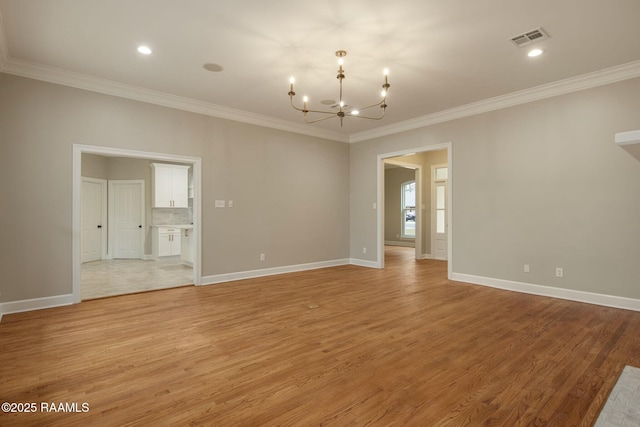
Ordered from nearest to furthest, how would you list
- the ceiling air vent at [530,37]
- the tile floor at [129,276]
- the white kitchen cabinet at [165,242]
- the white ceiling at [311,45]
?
the white ceiling at [311,45] < the ceiling air vent at [530,37] < the tile floor at [129,276] < the white kitchen cabinet at [165,242]

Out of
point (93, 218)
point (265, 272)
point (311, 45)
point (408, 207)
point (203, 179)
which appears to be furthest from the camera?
point (408, 207)

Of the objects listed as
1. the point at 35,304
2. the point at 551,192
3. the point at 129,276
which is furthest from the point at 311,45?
the point at 129,276

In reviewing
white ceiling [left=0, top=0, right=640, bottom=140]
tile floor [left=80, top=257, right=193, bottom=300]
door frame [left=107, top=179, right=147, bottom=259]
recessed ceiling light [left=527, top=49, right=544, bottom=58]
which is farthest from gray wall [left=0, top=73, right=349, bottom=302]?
door frame [left=107, top=179, right=147, bottom=259]

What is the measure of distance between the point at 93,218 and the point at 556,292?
10.2 meters

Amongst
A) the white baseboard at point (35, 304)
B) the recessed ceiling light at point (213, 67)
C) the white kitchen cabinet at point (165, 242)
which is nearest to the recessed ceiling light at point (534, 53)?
the recessed ceiling light at point (213, 67)

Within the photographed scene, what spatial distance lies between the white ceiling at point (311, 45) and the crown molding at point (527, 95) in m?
0.05

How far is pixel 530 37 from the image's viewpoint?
3332 millimetres

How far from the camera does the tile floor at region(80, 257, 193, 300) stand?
5220 millimetres

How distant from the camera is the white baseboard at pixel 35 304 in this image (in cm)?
384

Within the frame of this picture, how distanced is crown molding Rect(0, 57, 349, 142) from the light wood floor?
117 inches

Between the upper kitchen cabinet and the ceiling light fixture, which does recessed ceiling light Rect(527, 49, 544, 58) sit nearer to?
the ceiling light fixture

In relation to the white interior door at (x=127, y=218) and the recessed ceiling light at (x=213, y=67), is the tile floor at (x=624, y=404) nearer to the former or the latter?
the recessed ceiling light at (x=213, y=67)

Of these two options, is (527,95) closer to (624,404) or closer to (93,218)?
(624,404)

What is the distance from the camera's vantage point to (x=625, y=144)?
163 centimetres
